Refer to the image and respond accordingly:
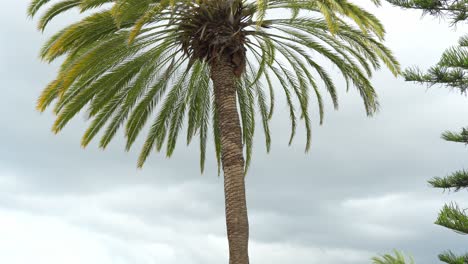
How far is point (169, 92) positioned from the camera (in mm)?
17984

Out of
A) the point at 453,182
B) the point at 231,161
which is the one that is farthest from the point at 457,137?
the point at 231,161

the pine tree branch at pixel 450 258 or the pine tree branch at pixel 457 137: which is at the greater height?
the pine tree branch at pixel 457 137

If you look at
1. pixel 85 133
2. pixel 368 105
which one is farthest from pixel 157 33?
pixel 368 105

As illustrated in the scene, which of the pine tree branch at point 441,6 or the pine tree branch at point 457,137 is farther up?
the pine tree branch at point 441,6

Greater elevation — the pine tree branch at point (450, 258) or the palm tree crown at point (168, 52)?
the palm tree crown at point (168, 52)

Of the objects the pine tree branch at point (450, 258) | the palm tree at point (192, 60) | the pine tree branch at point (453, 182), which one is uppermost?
the palm tree at point (192, 60)

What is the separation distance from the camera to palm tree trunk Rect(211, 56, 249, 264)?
45.8 feet

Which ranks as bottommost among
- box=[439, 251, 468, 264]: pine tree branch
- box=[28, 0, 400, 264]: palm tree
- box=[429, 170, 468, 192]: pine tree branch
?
box=[439, 251, 468, 264]: pine tree branch

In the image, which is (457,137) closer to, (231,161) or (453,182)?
(453,182)

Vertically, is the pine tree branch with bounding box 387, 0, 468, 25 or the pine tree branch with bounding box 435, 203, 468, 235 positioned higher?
the pine tree branch with bounding box 387, 0, 468, 25

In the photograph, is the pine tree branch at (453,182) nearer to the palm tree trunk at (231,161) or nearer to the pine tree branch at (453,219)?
the pine tree branch at (453,219)

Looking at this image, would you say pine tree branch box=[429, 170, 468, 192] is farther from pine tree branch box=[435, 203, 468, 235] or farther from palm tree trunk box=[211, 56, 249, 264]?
palm tree trunk box=[211, 56, 249, 264]

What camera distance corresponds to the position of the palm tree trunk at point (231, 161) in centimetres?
1396

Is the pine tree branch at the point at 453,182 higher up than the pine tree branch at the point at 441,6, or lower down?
lower down
